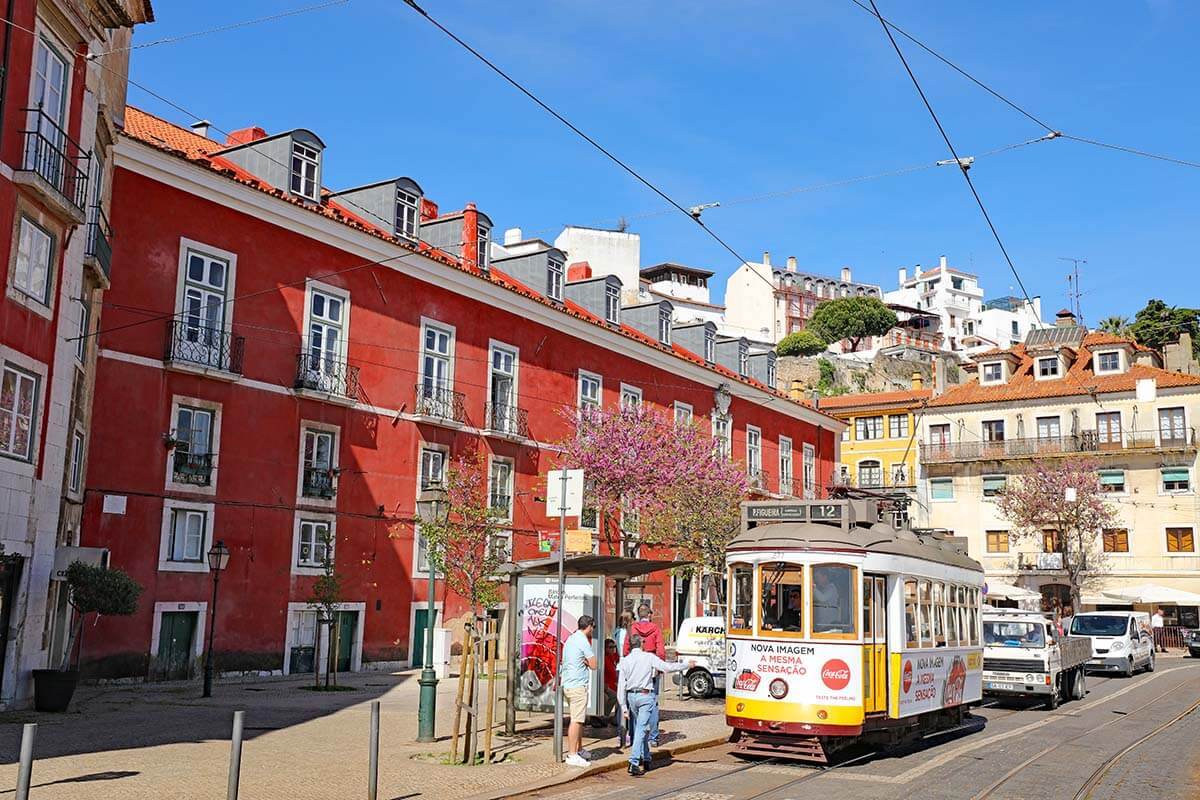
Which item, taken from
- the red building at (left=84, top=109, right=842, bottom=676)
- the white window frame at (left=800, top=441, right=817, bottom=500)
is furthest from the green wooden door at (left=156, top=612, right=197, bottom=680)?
the white window frame at (left=800, top=441, right=817, bottom=500)

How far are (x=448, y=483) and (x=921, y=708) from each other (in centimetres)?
1484

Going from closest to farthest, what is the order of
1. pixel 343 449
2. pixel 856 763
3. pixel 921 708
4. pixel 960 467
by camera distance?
1. pixel 856 763
2. pixel 921 708
3. pixel 343 449
4. pixel 960 467

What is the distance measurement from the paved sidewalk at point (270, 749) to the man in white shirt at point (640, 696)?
48cm

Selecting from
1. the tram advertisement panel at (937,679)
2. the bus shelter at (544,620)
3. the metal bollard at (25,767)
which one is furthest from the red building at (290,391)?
the tram advertisement panel at (937,679)

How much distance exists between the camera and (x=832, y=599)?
538 inches

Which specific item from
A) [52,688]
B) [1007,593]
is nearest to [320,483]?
[52,688]

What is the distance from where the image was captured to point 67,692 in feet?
51.4

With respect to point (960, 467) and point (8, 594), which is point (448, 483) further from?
point (960, 467)

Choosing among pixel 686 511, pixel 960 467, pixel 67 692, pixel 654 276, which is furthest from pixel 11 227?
pixel 654 276

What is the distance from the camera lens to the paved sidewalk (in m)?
10.5

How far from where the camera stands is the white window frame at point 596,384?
34.9 m

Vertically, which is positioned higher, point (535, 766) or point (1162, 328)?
point (1162, 328)

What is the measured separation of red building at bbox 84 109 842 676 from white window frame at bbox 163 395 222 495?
5 cm

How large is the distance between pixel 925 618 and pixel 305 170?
761 inches
